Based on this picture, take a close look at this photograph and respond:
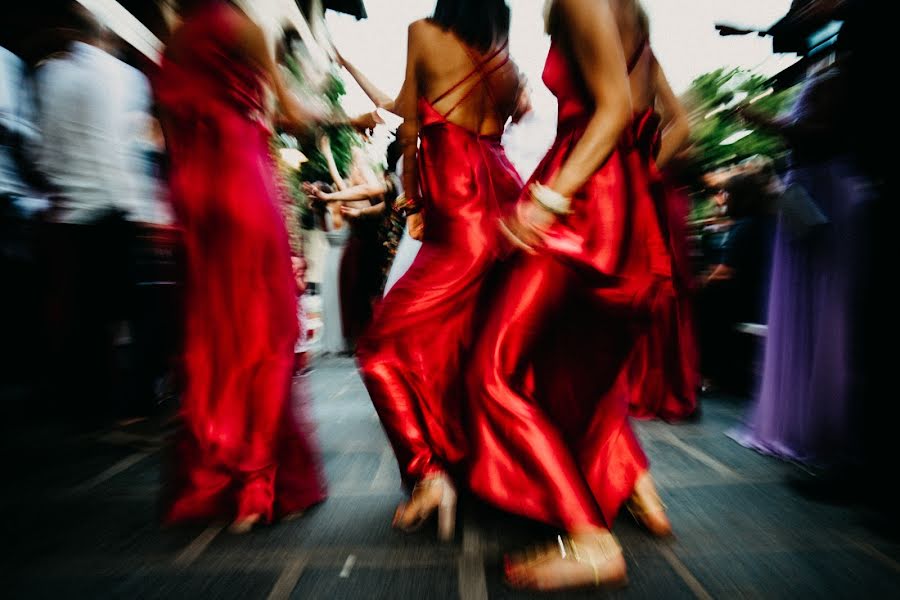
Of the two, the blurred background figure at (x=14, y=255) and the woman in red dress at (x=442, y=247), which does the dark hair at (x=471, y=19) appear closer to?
the woman in red dress at (x=442, y=247)

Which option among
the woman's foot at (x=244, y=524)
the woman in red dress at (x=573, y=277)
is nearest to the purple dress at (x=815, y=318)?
the woman in red dress at (x=573, y=277)

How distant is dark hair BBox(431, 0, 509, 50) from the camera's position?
1.67 m

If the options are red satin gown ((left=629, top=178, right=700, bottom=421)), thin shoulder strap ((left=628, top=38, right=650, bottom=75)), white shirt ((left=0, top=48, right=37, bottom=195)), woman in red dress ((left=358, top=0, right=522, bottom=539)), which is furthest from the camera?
red satin gown ((left=629, top=178, right=700, bottom=421))

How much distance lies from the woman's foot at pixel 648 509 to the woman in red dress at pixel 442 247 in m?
0.56

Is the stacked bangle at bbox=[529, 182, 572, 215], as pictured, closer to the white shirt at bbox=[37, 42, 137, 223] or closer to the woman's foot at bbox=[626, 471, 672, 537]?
the woman's foot at bbox=[626, 471, 672, 537]

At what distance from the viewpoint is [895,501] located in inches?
68.2

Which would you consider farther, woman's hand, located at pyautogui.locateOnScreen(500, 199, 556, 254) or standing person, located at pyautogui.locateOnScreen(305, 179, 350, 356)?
standing person, located at pyautogui.locateOnScreen(305, 179, 350, 356)

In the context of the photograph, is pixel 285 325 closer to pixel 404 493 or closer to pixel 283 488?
pixel 283 488

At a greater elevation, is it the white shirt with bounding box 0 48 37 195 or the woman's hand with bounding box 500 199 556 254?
the white shirt with bounding box 0 48 37 195

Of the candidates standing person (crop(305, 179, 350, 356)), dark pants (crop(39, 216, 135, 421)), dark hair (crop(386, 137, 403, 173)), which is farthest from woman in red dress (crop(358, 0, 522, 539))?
standing person (crop(305, 179, 350, 356))

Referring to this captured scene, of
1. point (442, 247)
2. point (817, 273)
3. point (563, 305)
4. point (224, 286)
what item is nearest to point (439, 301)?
point (442, 247)

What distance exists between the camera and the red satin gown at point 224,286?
156cm

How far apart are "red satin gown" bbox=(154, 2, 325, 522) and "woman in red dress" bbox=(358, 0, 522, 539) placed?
0.38 meters

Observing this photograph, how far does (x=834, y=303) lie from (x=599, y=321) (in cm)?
131
